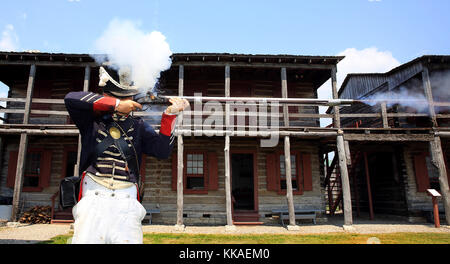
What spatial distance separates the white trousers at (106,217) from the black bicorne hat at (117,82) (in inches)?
31.7

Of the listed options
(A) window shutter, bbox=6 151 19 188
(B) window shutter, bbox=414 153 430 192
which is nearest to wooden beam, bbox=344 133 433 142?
(B) window shutter, bbox=414 153 430 192

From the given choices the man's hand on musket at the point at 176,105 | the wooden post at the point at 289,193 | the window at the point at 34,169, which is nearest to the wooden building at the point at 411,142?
the wooden post at the point at 289,193

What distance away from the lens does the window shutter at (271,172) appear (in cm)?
1195

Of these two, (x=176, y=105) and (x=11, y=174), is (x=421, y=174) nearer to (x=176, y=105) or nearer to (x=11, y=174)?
(x=176, y=105)

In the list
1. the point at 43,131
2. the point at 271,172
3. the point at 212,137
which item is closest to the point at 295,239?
the point at 271,172

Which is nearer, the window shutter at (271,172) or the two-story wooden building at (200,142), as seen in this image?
the two-story wooden building at (200,142)

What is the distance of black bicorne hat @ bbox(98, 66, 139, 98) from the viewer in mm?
2598

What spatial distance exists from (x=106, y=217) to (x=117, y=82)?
1.20m

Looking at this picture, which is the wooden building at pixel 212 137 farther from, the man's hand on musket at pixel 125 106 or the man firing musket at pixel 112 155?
the man's hand on musket at pixel 125 106

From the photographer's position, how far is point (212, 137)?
1149 centimetres

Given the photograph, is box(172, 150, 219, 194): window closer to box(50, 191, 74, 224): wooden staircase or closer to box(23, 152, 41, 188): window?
box(50, 191, 74, 224): wooden staircase

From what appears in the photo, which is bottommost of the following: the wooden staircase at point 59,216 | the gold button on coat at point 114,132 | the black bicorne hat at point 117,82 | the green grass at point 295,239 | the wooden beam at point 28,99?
the green grass at point 295,239

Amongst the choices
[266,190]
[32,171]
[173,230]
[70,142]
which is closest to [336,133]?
[266,190]

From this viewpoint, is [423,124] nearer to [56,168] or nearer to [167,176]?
[167,176]
